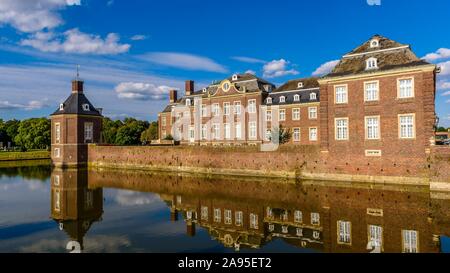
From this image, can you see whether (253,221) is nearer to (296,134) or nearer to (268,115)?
(296,134)

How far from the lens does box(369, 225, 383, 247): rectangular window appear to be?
10230 mm

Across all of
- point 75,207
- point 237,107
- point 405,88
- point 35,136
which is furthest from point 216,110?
point 35,136

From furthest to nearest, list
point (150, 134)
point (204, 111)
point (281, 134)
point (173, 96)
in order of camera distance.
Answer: point (150, 134) → point (173, 96) → point (204, 111) → point (281, 134)

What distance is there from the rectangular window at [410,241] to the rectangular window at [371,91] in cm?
1274

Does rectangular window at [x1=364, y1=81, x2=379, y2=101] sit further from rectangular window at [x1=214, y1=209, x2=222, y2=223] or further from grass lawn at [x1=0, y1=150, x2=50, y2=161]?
grass lawn at [x1=0, y1=150, x2=50, y2=161]

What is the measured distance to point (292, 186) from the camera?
21312 mm

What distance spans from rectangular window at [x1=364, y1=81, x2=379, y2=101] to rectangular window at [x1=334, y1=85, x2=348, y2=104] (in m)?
1.30

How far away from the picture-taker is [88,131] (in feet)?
128

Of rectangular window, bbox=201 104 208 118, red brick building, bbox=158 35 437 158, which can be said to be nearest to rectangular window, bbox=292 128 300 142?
rectangular window, bbox=201 104 208 118

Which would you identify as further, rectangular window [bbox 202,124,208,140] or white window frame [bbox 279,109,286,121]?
rectangular window [bbox 202,124,208,140]

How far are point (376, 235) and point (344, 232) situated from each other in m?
0.99

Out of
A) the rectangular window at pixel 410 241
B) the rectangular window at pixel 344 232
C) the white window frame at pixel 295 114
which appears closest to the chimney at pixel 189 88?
the white window frame at pixel 295 114

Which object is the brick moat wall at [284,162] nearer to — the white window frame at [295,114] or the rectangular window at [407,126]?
the rectangular window at [407,126]

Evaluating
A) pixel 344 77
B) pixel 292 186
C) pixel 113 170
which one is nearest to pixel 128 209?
pixel 292 186
